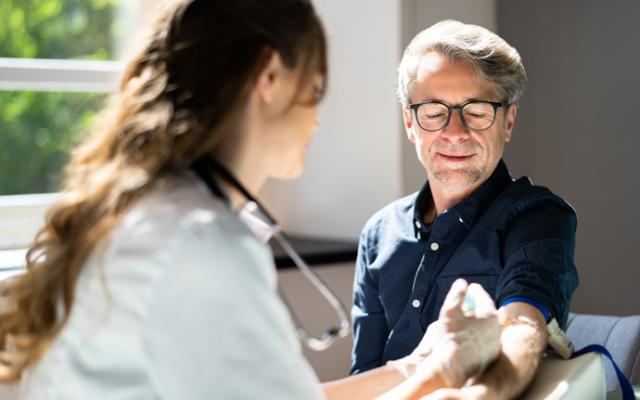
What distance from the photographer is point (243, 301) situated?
37.3 inches

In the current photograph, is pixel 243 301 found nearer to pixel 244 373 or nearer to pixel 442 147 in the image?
pixel 244 373

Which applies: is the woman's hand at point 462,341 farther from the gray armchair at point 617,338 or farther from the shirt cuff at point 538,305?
the gray armchair at point 617,338

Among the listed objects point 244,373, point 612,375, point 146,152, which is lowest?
point 612,375

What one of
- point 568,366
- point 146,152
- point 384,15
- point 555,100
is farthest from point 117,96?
point 555,100

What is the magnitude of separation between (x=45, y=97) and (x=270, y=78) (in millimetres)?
2523

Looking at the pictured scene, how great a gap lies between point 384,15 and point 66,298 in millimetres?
2301

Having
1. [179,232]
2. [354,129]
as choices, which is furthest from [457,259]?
[354,129]

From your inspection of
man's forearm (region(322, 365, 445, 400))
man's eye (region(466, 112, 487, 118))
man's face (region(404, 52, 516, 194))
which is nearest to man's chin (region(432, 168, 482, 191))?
man's face (region(404, 52, 516, 194))

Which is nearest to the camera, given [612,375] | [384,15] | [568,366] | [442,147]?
[568,366]

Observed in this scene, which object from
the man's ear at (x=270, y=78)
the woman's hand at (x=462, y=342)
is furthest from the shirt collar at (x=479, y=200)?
the man's ear at (x=270, y=78)

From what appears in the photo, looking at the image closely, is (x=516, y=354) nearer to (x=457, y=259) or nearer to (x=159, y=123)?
(x=457, y=259)

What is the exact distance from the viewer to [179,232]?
3.12ft

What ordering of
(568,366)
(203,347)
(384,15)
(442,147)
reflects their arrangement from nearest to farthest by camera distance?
(203,347), (568,366), (442,147), (384,15)

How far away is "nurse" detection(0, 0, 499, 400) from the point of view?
3.09ft
